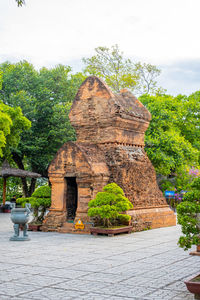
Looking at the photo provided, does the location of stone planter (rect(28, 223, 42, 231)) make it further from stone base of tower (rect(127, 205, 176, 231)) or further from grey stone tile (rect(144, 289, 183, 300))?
grey stone tile (rect(144, 289, 183, 300))

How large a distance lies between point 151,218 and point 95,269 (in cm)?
721

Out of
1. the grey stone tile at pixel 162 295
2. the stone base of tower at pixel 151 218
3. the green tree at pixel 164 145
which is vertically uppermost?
the green tree at pixel 164 145

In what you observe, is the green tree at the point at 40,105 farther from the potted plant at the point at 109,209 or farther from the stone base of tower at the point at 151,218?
the potted plant at the point at 109,209

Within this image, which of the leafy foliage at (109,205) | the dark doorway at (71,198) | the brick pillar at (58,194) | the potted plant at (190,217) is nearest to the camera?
the potted plant at (190,217)

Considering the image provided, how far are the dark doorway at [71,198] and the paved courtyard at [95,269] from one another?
3.01 m

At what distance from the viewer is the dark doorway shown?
14.2 metres

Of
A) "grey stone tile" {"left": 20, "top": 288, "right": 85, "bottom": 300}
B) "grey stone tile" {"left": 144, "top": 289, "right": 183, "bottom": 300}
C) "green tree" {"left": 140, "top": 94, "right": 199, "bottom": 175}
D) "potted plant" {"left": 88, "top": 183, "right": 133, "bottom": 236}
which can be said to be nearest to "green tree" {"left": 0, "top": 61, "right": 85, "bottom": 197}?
"green tree" {"left": 140, "top": 94, "right": 199, "bottom": 175}

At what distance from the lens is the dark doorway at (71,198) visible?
14175 mm

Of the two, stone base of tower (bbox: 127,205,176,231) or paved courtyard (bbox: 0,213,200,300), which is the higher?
stone base of tower (bbox: 127,205,176,231)

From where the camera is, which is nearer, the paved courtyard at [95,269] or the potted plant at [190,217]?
the paved courtyard at [95,269]

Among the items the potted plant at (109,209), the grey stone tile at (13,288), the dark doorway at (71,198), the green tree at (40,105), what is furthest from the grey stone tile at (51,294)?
the green tree at (40,105)

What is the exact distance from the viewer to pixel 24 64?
26.8 metres

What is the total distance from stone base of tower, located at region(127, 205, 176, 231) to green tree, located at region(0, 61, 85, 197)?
1164 cm

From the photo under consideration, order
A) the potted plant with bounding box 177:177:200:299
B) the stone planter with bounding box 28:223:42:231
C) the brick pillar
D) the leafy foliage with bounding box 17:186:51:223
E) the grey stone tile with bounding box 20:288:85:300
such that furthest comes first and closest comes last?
the leafy foliage with bounding box 17:186:51:223 < the stone planter with bounding box 28:223:42:231 < the brick pillar < the potted plant with bounding box 177:177:200:299 < the grey stone tile with bounding box 20:288:85:300
